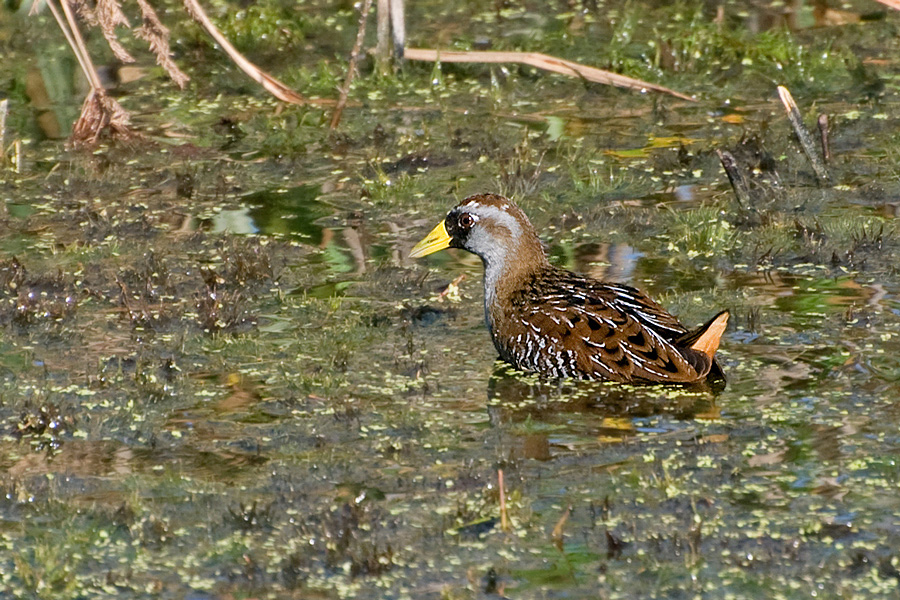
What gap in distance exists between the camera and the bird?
21.6ft

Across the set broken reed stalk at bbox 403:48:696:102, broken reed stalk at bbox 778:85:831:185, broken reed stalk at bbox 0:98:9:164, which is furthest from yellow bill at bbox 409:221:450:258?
broken reed stalk at bbox 0:98:9:164

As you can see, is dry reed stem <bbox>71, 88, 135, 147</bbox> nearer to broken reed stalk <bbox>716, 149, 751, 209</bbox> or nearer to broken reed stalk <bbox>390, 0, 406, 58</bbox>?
broken reed stalk <bbox>390, 0, 406, 58</bbox>

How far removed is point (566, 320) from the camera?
6.89m

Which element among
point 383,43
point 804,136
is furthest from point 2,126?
point 804,136

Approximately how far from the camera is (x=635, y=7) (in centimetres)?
1258

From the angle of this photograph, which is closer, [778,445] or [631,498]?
[631,498]

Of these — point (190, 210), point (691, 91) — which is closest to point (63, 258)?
point (190, 210)

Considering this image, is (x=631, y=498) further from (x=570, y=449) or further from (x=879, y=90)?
(x=879, y=90)

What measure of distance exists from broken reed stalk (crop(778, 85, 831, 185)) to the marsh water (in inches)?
7.5

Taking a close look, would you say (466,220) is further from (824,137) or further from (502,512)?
(824,137)

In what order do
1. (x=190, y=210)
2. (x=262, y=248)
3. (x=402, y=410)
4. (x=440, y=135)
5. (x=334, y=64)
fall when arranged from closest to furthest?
(x=402, y=410) → (x=262, y=248) → (x=190, y=210) → (x=440, y=135) → (x=334, y=64)

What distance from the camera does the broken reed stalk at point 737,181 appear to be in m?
8.63

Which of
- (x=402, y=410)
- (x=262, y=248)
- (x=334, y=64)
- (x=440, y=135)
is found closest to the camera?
(x=402, y=410)

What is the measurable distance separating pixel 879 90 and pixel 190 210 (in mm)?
4862
